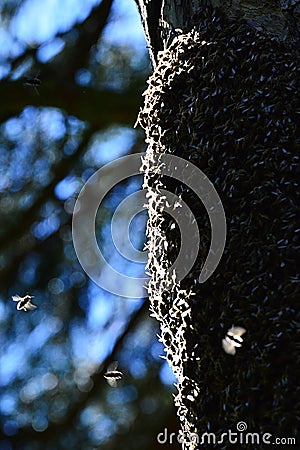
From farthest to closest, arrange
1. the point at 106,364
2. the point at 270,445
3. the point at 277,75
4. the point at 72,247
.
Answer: the point at 72,247, the point at 106,364, the point at 277,75, the point at 270,445

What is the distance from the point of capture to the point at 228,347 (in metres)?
1.20

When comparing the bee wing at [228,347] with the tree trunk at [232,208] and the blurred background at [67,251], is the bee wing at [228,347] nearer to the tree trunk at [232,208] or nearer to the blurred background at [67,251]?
the tree trunk at [232,208]

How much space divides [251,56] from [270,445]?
702mm

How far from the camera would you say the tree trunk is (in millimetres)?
1162

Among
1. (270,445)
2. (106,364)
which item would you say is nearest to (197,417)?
(270,445)

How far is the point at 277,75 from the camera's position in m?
1.38

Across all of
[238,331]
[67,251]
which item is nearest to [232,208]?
[238,331]

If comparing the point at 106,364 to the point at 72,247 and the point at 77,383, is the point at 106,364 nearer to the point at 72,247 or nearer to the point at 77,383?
the point at 77,383

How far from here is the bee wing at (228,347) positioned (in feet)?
3.89

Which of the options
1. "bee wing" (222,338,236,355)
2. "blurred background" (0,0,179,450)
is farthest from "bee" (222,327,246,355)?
"blurred background" (0,0,179,450)

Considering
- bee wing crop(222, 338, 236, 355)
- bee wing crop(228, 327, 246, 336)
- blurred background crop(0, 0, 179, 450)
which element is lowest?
bee wing crop(222, 338, 236, 355)

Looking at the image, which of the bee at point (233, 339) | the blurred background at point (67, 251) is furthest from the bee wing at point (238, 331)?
the blurred background at point (67, 251)

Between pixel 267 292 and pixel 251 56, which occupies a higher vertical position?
pixel 251 56

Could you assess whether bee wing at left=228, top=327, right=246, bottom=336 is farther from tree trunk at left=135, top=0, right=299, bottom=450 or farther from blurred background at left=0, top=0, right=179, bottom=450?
blurred background at left=0, top=0, right=179, bottom=450
